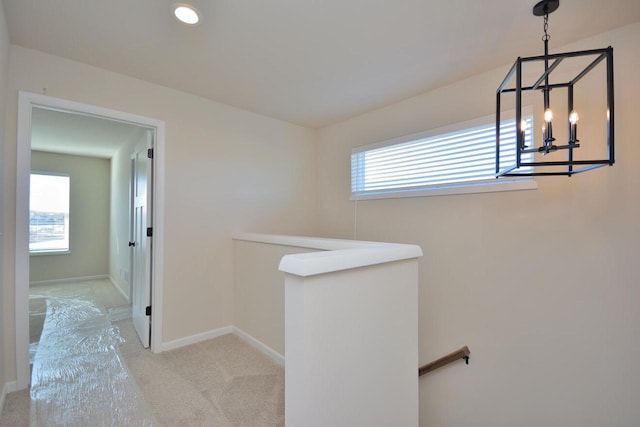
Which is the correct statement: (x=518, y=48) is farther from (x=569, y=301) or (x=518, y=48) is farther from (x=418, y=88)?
(x=569, y=301)

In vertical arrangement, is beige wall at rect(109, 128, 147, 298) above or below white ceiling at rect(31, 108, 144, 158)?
below

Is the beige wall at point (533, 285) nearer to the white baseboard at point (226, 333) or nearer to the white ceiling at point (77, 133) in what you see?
the white baseboard at point (226, 333)

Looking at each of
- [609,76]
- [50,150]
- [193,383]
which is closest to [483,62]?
[609,76]

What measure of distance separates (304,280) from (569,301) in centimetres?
191

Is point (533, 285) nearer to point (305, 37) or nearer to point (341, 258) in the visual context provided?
point (341, 258)

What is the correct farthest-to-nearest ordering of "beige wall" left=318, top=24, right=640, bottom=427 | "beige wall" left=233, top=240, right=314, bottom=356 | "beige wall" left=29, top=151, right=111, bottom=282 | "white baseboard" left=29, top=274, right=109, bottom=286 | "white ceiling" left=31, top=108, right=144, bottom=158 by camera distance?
"beige wall" left=29, top=151, right=111, bottom=282
"white baseboard" left=29, top=274, right=109, bottom=286
"white ceiling" left=31, top=108, right=144, bottom=158
"beige wall" left=233, top=240, right=314, bottom=356
"beige wall" left=318, top=24, right=640, bottom=427

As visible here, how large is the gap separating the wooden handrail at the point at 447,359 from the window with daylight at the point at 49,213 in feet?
21.4

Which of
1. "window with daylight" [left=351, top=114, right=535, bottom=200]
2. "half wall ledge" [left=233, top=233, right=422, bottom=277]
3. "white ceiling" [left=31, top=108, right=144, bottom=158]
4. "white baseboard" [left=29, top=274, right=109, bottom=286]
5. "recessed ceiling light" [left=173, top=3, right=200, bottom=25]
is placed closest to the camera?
"half wall ledge" [left=233, top=233, right=422, bottom=277]

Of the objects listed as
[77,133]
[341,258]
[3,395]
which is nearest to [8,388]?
[3,395]

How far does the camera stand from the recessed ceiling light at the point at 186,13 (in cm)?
159

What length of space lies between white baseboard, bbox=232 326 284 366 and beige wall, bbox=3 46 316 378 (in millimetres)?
218

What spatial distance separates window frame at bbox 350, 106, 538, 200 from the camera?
2.07m

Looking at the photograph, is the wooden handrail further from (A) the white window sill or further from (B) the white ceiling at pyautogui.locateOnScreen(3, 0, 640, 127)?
(B) the white ceiling at pyautogui.locateOnScreen(3, 0, 640, 127)

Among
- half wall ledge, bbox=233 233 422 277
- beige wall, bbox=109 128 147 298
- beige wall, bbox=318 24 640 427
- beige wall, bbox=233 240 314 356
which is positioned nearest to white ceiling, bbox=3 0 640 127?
beige wall, bbox=318 24 640 427
